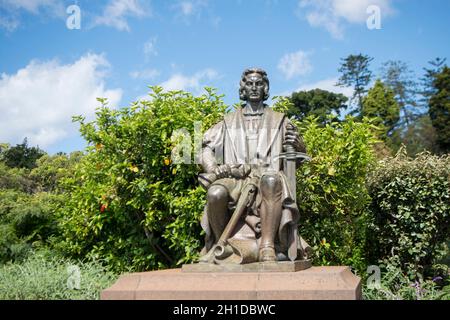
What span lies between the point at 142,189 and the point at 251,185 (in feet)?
8.26

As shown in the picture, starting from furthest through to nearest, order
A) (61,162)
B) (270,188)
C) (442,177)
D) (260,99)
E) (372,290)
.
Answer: (61,162)
(442,177)
(372,290)
(260,99)
(270,188)

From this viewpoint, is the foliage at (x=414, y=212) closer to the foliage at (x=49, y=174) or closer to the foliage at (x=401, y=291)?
the foliage at (x=401, y=291)

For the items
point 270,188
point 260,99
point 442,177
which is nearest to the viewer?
point 270,188

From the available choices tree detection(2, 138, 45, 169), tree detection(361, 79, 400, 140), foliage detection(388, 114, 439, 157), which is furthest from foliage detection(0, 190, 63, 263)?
tree detection(361, 79, 400, 140)

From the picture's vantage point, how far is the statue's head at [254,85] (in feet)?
22.6

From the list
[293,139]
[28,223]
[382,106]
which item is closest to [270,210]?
[293,139]

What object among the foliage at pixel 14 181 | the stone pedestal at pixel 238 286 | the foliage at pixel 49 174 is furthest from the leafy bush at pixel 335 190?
the foliage at pixel 14 181

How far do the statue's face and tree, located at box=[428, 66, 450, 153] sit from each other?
29845 millimetres

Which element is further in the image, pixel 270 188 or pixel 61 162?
pixel 61 162

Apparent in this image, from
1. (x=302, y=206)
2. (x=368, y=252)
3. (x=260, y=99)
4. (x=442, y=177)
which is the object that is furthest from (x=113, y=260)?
(x=442, y=177)

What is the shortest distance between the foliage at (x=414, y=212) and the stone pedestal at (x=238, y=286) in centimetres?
390
